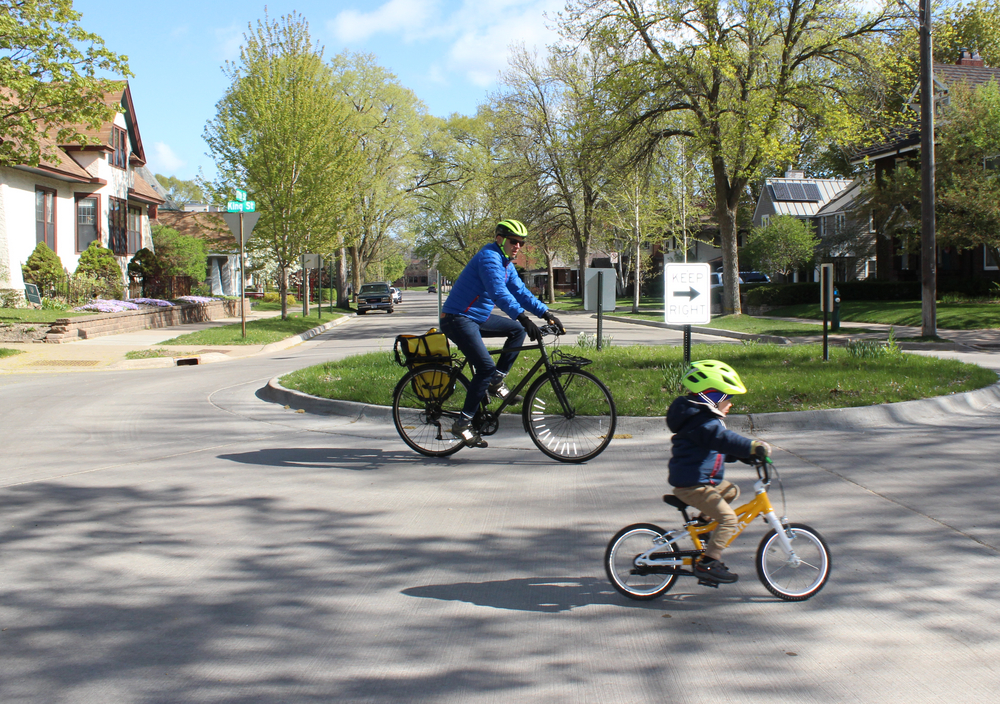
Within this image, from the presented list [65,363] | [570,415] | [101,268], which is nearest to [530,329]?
[570,415]

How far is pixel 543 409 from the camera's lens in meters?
7.54

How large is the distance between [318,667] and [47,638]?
1405mm

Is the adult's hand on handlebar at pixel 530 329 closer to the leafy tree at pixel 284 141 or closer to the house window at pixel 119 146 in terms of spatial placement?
the leafy tree at pixel 284 141

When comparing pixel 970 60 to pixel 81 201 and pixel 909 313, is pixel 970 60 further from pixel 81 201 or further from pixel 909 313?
pixel 81 201

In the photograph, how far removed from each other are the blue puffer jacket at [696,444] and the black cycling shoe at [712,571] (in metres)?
0.41

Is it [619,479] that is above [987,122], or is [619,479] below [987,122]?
below

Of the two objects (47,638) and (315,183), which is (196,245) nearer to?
(315,183)

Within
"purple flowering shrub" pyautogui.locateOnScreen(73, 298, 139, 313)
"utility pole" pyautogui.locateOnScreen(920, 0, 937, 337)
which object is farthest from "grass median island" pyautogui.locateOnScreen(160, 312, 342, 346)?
"utility pole" pyautogui.locateOnScreen(920, 0, 937, 337)

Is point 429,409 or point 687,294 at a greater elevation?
point 687,294

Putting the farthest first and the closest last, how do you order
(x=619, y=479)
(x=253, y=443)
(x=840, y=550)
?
1. (x=253, y=443)
2. (x=619, y=479)
3. (x=840, y=550)

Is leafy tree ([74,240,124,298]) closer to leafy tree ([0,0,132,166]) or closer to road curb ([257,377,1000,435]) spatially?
leafy tree ([0,0,132,166])

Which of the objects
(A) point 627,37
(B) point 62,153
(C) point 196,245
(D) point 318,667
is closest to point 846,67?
(A) point 627,37

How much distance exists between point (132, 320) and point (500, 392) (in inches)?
864

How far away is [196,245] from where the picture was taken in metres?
49.1
